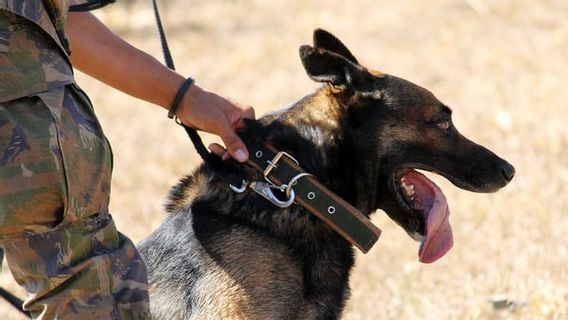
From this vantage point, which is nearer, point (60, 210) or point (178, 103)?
point (60, 210)

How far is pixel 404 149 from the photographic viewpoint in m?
3.89

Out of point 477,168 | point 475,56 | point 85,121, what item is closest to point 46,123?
point 85,121

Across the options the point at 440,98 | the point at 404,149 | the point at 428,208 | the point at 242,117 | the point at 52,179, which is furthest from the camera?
the point at 440,98

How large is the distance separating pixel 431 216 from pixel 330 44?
0.79 metres

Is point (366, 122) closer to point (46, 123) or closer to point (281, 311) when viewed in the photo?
point (281, 311)

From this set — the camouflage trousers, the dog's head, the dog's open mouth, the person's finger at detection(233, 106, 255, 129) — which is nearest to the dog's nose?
the dog's head

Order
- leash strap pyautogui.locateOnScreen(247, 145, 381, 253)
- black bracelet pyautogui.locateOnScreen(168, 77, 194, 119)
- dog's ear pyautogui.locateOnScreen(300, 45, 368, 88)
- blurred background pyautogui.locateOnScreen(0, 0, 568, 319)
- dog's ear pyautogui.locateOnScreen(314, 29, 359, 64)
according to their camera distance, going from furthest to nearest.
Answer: blurred background pyautogui.locateOnScreen(0, 0, 568, 319) < dog's ear pyautogui.locateOnScreen(314, 29, 359, 64) < dog's ear pyautogui.locateOnScreen(300, 45, 368, 88) < leash strap pyautogui.locateOnScreen(247, 145, 381, 253) < black bracelet pyautogui.locateOnScreen(168, 77, 194, 119)

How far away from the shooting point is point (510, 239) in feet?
21.8

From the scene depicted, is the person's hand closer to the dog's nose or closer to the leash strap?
the leash strap

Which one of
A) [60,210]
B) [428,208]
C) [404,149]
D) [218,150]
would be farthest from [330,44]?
[60,210]

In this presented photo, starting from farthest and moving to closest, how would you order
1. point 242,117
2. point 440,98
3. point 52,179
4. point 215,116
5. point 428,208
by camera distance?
point 440,98, point 428,208, point 242,117, point 215,116, point 52,179

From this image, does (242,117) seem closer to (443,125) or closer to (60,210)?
(443,125)

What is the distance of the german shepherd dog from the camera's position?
367cm

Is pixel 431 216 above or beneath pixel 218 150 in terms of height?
beneath
